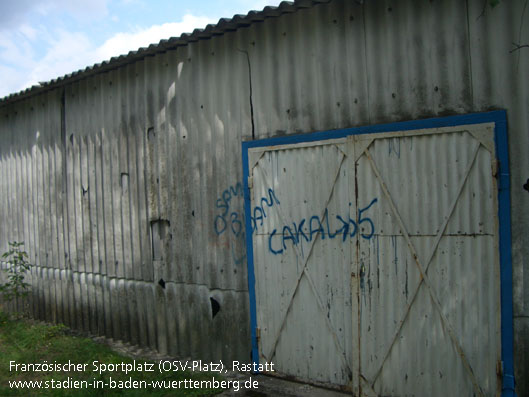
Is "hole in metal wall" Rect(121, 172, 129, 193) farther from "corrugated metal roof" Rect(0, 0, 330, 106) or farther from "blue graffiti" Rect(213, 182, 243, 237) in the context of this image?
"blue graffiti" Rect(213, 182, 243, 237)

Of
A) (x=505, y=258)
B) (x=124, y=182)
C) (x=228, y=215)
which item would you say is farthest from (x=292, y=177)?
(x=124, y=182)

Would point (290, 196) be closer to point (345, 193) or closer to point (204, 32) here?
point (345, 193)

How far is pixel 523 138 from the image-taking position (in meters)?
3.95

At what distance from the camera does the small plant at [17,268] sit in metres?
9.00

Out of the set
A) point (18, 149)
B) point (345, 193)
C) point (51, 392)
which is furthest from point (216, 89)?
point (18, 149)

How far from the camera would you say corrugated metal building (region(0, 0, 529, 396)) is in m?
4.10

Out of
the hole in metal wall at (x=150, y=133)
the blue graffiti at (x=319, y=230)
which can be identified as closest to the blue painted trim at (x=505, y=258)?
the blue graffiti at (x=319, y=230)

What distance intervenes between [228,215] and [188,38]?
2403 mm

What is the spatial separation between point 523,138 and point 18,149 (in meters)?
9.36

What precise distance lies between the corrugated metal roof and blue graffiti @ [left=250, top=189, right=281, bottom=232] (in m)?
2.05

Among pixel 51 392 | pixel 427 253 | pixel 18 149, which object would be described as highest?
pixel 18 149

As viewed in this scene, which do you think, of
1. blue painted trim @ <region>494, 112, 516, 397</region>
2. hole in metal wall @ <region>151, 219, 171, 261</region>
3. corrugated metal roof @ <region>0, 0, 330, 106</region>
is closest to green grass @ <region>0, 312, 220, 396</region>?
hole in metal wall @ <region>151, 219, 171, 261</region>

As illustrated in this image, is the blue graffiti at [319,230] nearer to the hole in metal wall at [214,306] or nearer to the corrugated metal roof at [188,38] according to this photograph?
the hole in metal wall at [214,306]

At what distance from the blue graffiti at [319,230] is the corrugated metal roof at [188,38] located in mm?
2296
